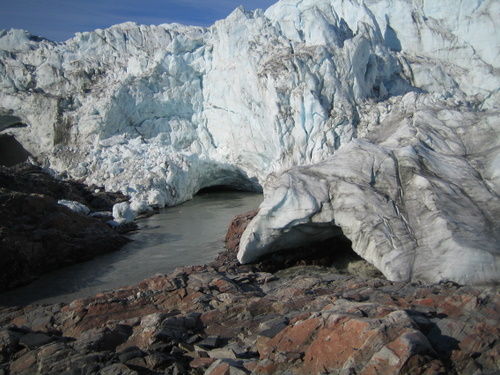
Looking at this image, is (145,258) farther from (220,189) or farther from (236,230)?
(220,189)

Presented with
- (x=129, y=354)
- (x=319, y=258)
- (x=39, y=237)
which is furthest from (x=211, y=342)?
(x=39, y=237)

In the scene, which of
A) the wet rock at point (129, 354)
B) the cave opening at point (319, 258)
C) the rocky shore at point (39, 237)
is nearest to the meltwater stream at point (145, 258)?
the rocky shore at point (39, 237)

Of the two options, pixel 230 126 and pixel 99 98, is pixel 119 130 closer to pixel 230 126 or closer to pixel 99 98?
pixel 99 98

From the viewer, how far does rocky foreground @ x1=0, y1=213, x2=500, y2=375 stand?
350 cm

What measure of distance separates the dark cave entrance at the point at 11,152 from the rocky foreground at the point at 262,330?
14.6m

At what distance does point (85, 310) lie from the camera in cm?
545

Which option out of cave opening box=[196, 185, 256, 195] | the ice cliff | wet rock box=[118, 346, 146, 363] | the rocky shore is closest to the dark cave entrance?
the ice cliff

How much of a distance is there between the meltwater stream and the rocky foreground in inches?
51.3

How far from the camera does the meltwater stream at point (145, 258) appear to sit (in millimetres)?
7402

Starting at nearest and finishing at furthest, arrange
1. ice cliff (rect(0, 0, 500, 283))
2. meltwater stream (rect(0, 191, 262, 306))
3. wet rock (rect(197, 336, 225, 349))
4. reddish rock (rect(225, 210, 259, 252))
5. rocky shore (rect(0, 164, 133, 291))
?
wet rock (rect(197, 336, 225, 349)) → meltwater stream (rect(0, 191, 262, 306)) → rocky shore (rect(0, 164, 133, 291)) → reddish rock (rect(225, 210, 259, 252)) → ice cliff (rect(0, 0, 500, 283))

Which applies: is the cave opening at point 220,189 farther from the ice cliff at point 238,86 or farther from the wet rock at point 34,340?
the wet rock at point 34,340

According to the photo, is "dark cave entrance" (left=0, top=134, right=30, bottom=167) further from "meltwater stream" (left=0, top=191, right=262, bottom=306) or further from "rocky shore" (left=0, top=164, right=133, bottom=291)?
"rocky shore" (left=0, top=164, right=133, bottom=291)

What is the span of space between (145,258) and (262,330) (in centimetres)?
523

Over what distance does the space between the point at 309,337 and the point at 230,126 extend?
1352 cm
